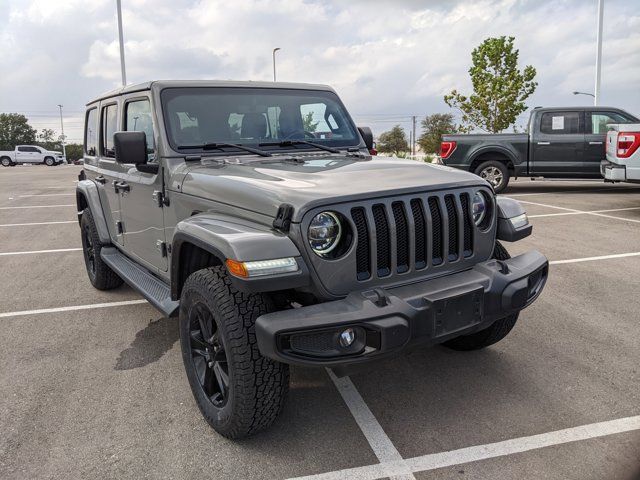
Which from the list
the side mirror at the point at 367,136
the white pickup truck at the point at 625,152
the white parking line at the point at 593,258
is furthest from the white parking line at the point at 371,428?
the white pickup truck at the point at 625,152

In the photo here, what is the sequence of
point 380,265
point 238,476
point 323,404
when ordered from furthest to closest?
point 323,404, point 380,265, point 238,476

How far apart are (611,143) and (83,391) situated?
958 cm

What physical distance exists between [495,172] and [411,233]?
10.6 metres

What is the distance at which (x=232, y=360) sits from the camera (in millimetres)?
2553

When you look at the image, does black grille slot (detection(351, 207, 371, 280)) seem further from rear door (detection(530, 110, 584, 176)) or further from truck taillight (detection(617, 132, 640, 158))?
rear door (detection(530, 110, 584, 176))

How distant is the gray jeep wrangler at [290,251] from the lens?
2416 mm

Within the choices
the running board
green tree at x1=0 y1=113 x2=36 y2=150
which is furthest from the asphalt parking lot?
green tree at x1=0 y1=113 x2=36 y2=150

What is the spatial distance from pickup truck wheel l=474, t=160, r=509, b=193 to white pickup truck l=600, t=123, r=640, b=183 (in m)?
3.01

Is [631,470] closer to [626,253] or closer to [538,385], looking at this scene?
[538,385]

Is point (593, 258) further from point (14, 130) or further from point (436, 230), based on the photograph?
point (14, 130)

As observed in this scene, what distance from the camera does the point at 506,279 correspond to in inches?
111

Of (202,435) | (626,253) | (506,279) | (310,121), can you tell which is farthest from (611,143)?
(202,435)

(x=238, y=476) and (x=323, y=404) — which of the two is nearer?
(x=238, y=476)

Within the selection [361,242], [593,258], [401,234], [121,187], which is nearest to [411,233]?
[401,234]
